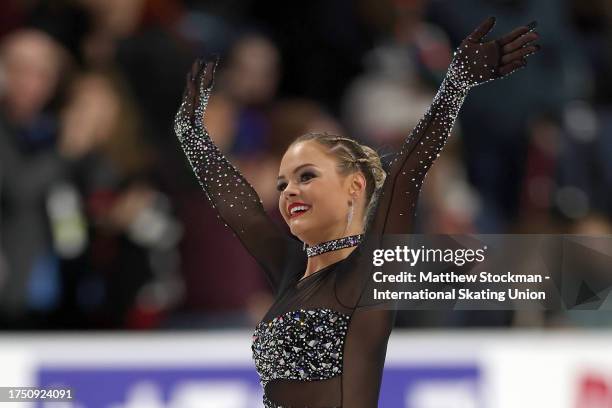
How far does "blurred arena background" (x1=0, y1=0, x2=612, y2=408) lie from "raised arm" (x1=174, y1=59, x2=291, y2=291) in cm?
83

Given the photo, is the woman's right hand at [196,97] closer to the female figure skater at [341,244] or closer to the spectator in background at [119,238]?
the female figure skater at [341,244]

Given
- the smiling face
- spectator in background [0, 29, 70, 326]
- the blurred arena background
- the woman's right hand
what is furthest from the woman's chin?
spectator in background [0, 29, 70, 326]

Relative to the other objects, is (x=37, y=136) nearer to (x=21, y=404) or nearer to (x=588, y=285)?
(x=21, y=404)

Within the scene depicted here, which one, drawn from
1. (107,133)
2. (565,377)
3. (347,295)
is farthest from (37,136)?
(347,295)

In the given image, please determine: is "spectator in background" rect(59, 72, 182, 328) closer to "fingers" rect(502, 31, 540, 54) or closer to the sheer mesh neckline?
the sheer mesh neckline

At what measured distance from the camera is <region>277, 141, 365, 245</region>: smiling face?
1.93m

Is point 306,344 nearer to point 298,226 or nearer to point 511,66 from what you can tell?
point 298,226

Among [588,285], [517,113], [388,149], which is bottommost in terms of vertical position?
[588,285]

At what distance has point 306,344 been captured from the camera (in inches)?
75.2

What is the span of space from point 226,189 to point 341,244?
334 mm

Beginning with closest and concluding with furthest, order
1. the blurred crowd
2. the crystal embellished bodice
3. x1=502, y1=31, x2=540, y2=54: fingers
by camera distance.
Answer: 1. x1=502, y1=31, x2=540, y2=54: fingers
2. the crystal embellished bodice
3. the blurred crowd

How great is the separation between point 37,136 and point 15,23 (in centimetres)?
68

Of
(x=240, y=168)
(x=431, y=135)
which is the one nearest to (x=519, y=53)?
(x=431, y=135)

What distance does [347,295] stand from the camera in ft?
6.34
